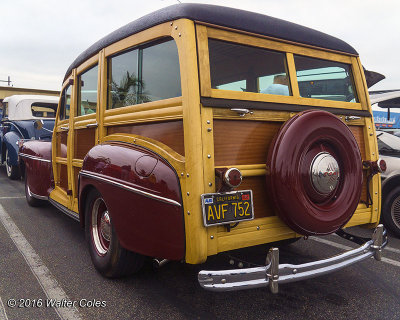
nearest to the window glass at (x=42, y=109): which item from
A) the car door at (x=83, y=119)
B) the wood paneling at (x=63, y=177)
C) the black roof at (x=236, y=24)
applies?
the wood paneling at (x=63, y=177)

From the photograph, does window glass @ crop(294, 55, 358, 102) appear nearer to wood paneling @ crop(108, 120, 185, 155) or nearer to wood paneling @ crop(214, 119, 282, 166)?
wood paneling @ crop(214, 119, 282, 166)

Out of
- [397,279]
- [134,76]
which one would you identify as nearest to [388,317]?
[397,279]

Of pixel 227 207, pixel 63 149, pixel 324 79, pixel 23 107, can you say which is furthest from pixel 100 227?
pixel 23 107

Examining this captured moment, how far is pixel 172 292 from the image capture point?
255cm

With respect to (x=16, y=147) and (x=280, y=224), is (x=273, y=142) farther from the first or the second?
(x=16, y=147)

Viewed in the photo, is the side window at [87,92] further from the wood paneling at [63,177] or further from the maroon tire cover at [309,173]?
the maroon tire cover at [309,173]

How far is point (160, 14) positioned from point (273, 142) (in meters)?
1.18

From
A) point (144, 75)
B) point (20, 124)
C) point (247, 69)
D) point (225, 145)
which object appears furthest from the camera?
point (20, 124)

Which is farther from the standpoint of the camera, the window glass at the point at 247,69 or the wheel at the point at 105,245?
the wheel at the point at 105,245

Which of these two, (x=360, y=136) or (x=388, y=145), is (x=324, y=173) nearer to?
(x=360, y=136)

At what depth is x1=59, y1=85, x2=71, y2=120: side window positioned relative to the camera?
395 cm

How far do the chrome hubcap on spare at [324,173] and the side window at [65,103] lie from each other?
2.94 meters

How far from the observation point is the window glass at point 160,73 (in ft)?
7.29

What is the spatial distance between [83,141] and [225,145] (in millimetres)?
1803
